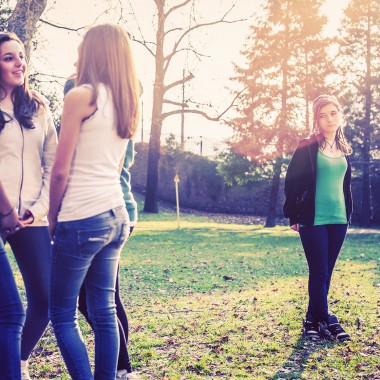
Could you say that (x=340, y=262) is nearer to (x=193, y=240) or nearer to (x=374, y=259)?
(x=374, y=259)

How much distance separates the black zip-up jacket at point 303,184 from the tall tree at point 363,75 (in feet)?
77.8

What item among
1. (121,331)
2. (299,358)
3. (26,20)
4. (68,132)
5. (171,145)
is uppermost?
(171,145)

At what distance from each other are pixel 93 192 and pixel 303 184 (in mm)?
2958

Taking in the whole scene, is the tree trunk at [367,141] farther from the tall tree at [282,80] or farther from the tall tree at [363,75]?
the tall tree at [282,80]

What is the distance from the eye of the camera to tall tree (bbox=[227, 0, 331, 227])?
78.9 ft

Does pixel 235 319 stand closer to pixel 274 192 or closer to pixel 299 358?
pixel 299 358

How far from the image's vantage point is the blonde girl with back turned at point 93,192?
2.66m

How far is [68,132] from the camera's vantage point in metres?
2.62

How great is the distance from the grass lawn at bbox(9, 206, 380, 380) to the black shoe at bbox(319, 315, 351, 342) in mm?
109

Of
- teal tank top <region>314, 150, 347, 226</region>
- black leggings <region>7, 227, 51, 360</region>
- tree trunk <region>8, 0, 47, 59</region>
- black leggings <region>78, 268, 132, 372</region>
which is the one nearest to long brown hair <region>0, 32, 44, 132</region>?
black leggings <region>7, 227, 51, 360</region>

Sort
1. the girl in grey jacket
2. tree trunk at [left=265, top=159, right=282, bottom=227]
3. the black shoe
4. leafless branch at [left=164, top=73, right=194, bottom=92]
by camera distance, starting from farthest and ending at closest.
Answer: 1. tree trunk at [left=265, top=159, right=282, bottom=227]
2. leafless branch at [left=164, top=73, right=194, bottom=92]
3. the black shoe
4. the girl in grey jacket

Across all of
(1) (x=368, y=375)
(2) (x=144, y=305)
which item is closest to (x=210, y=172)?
(2) (x=144, y=305)

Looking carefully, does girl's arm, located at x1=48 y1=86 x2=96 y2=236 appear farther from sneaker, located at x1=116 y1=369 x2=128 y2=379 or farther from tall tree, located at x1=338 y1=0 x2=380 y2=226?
tall tree, located at x1=338 y1=0 x2=380 y2=226

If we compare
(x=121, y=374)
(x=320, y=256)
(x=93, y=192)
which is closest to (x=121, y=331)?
(x=121, y=374)
